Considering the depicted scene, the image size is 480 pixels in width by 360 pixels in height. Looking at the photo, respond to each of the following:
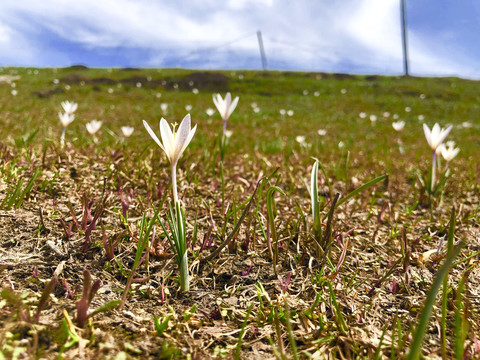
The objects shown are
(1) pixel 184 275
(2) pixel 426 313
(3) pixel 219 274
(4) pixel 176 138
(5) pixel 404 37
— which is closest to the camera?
(2) pixel 426 313

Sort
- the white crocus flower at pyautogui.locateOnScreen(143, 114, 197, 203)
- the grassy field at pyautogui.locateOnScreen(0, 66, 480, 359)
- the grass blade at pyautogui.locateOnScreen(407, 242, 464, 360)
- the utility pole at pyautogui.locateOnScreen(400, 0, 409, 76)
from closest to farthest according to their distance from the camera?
1. the grass blade at pyautogui.locateOnScreen(407, 242, 464, 360)
2. the grassy field at pyautogui.locateOnScreen(0, 66, 480, 359)
3. the white crocus flower at pyautogui.locateOnScreen(143, 114, 197, 203)
4. the utility pole at pyautogui.locateOnScreen(400, 0, 409, 76)

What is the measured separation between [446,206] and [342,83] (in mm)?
26009

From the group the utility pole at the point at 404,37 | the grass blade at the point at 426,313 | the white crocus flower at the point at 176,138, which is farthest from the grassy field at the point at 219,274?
the utility pole at the point at 404,37

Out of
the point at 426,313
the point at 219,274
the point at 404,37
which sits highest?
the point at 404,37

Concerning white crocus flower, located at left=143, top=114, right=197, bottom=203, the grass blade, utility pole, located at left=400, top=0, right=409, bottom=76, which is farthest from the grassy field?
utility pole, located at left=400, top=0, right=409, bottom=76

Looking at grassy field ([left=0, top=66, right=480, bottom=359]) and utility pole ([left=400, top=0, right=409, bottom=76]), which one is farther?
utility pole ([left=400, top=0, right=409, bottom=76])

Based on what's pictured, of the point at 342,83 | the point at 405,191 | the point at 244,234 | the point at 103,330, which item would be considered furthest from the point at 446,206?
the point at 342,83

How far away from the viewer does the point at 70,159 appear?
278 cm

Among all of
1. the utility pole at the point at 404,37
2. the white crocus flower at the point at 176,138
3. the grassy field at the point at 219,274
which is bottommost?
the grassy field at the point at 219,274

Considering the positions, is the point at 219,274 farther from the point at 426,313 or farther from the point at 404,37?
the point at 404,37

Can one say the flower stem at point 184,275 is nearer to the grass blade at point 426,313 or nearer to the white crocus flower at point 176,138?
the white crocus flower at point 176,138

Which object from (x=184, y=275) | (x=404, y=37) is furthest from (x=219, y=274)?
(x=404, y=37)

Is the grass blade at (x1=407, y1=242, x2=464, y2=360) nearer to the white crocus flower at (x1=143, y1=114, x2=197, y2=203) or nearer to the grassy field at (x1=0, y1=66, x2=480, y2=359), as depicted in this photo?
the grassy field at (x1=0, y1=66, x2=480, y2=359)

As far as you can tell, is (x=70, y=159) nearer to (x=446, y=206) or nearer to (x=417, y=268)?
(x=417, y=268)
